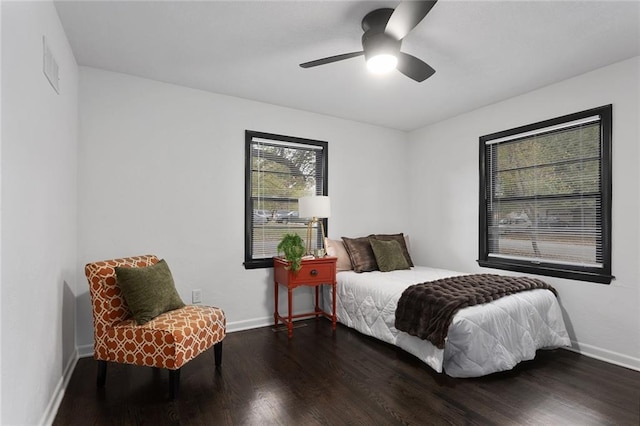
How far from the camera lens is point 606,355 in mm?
2939

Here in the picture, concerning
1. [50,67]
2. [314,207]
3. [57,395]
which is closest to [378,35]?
[314,207]

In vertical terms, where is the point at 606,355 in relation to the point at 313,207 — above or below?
below

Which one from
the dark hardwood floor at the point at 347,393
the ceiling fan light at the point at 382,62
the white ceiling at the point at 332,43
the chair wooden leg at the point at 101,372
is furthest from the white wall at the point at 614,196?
the chair wooden leg at the point at 101,372

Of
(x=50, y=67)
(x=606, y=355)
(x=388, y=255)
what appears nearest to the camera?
(x=50, y=67)

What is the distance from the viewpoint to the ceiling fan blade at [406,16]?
1817mm

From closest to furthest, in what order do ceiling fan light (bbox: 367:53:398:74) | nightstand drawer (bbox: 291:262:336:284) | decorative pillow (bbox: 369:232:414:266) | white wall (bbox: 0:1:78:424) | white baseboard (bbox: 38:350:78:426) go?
white wall (bbox: 0:1:78:424), white baseboard (bbox: 38:350:78:426), ceiling fan light (bbox: 367:53:398:74), nightstand drawer (bbox: 291:262:336:284), decorative pillow (bbox: 369:232:414:266)

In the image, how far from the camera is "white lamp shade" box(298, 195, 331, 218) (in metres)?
3.74

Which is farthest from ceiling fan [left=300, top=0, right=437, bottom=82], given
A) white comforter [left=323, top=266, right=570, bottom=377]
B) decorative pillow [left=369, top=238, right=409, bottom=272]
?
decorative pillow [left=369, top=238, right=409, bottom=272]

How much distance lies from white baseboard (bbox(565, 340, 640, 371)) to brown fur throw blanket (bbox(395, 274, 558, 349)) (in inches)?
19.5

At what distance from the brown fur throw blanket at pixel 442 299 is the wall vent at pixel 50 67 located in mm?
2951

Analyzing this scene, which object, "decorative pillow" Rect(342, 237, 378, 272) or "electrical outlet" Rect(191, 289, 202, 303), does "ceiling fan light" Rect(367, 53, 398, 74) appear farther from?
"electrical outlet" Rect(191, 289, 202, 303)

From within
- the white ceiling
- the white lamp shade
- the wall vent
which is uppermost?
the white ceiling

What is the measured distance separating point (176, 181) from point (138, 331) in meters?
1.59

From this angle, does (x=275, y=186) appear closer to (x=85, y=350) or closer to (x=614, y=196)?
(x=85, y=350)
